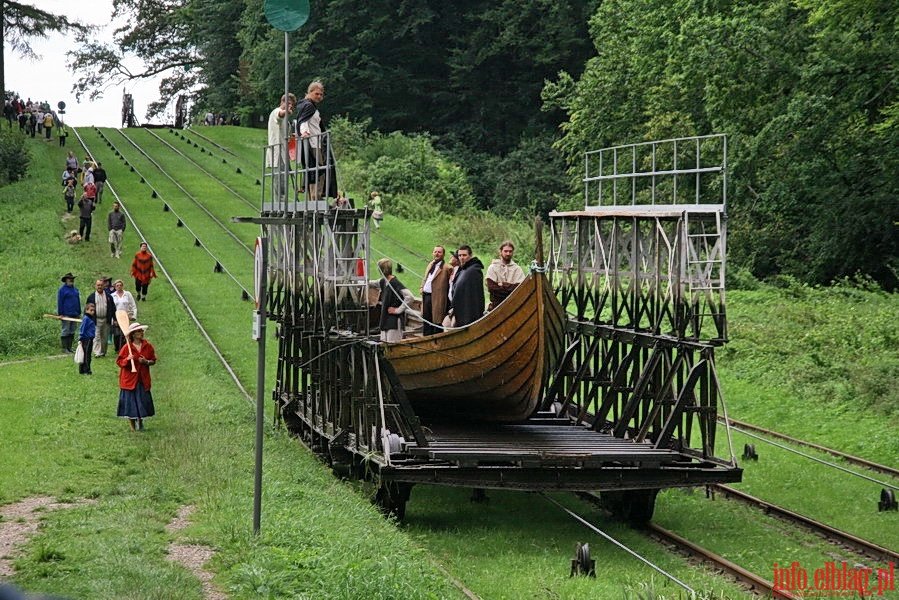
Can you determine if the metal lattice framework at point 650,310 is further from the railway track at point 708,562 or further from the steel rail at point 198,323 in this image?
the steel rail at point 198,323

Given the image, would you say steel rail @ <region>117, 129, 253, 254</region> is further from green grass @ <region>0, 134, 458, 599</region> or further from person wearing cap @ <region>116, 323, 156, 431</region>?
person wearing cap @ <region>116, 323, 156, 431</region>

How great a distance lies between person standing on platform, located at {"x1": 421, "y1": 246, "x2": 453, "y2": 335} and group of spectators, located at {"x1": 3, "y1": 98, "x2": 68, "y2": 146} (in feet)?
141

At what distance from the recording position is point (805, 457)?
1762cm

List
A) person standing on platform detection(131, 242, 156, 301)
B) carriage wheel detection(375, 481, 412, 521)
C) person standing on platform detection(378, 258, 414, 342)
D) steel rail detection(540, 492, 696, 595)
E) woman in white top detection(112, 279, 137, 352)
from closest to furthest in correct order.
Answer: steel rail detection(540, 492, 696, 595)
carriage wheel detection(375, 481, 412, 521)
person standing on platform detection(378, 258, 414, 342)
woman in white top detection(112, 279, 137, 352)
person standing on platform detection(131, 242, 156, 301)

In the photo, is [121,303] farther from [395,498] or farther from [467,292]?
[395,498]

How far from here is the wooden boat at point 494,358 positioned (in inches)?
552

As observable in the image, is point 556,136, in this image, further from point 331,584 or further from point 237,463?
point 331,584

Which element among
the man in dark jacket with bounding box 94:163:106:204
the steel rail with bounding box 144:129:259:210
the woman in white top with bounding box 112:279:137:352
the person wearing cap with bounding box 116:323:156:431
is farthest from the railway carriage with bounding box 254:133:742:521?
the steel rail with bounding box 144:129:259:210

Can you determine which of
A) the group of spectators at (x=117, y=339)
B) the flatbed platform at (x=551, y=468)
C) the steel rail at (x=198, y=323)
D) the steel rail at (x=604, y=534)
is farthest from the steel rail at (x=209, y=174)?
the flatbed platform at (x=551, y=468)

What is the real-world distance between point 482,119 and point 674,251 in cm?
5242

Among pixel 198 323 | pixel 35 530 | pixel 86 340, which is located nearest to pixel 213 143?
pixel 198 323

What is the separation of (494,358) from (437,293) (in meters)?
1.88

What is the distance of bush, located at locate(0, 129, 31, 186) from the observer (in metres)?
45.2

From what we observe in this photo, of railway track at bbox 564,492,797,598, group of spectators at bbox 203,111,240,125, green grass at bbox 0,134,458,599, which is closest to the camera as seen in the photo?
green grass at bbox 0,134,458,599
